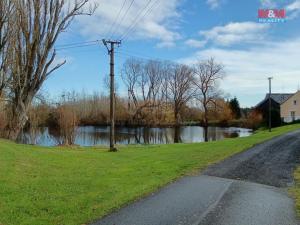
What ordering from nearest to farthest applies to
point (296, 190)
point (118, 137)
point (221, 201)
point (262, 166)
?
point (221, 201)
point (296, 190)
point (262, 166)
point (118, 137)

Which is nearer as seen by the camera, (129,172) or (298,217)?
(298,217)

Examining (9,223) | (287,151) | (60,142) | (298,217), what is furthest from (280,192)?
(60,142)

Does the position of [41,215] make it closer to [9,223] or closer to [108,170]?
[9,223]

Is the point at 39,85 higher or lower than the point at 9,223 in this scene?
higher

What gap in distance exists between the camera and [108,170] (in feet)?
48.8

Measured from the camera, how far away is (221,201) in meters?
9.30

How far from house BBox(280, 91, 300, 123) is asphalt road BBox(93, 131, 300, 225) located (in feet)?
209

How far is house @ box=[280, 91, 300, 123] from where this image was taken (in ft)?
246

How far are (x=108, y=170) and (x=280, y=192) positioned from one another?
21.3ft

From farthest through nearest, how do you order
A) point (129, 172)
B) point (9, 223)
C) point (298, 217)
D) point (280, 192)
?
1. point (129, 172)
2. point (280, 192)
3. point (298, 217)
4. point (9, 223)

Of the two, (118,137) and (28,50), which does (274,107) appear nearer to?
(118,137)

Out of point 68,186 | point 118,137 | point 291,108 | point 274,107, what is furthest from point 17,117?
point 274,107

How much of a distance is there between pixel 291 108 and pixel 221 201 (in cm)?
7134

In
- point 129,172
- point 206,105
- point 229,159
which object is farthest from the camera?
point 206,105
